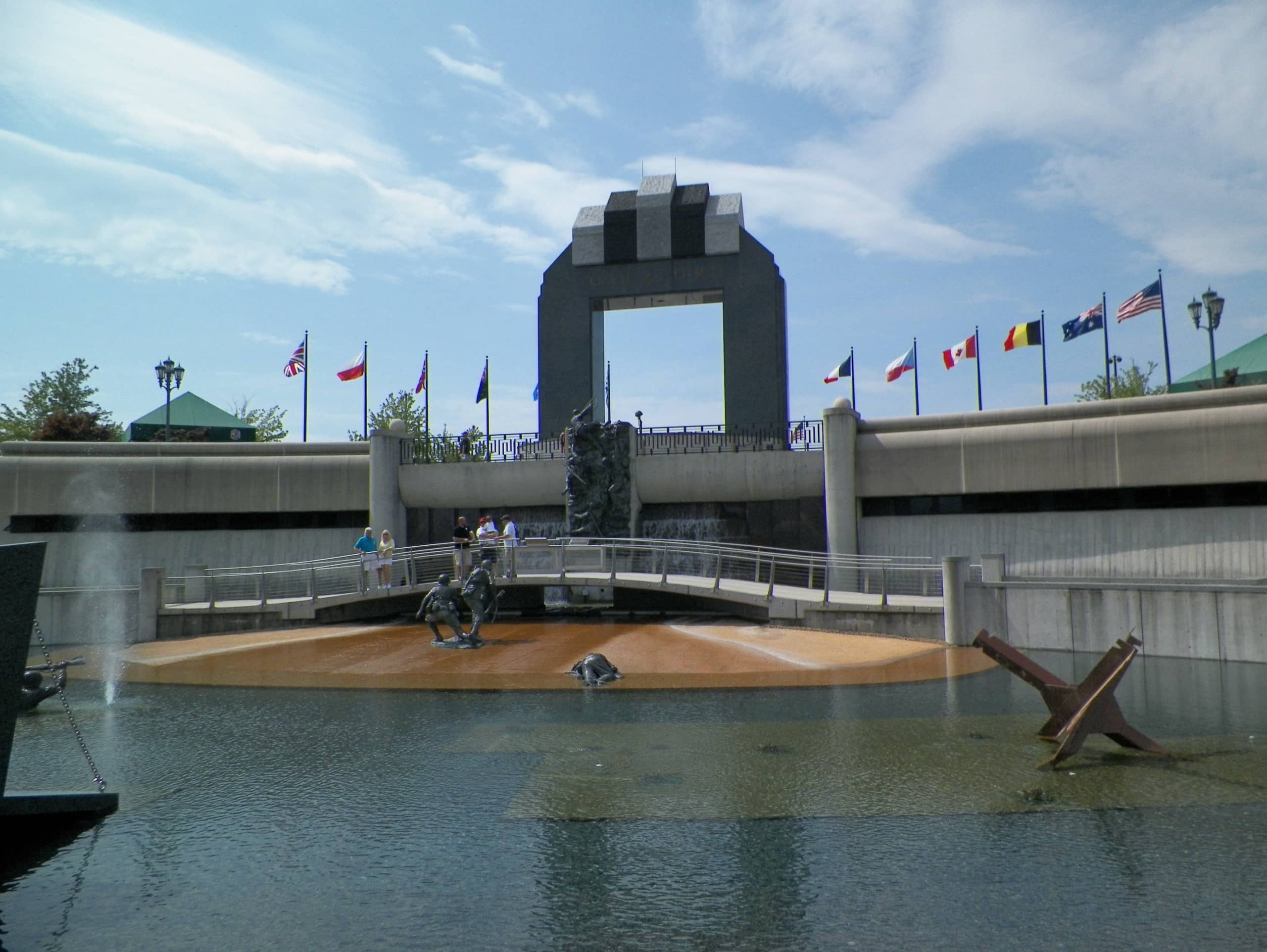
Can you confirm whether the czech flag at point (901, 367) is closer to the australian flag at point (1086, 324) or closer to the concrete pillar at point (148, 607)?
the australian flag at point (1086, 324)

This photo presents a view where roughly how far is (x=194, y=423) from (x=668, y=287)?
26833 millimetres

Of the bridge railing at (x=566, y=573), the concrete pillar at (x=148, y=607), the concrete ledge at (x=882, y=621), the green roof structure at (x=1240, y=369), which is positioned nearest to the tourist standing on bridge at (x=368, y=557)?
the bridge railing at (x=566, y=573)

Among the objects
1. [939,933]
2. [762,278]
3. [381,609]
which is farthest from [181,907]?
[762,278]

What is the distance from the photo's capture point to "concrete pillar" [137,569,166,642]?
2270cm

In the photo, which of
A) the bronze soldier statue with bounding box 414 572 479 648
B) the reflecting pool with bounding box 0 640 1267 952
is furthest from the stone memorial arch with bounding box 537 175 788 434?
the reflecting pool with bounding box 0 640 1267 952

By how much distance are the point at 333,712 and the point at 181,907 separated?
696 centimetres

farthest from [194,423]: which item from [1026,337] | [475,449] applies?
[1026,337]

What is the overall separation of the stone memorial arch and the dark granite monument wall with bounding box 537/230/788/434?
3 cm

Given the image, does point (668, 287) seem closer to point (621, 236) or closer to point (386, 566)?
point (621, 236)

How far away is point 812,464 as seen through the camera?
2986 centimetres

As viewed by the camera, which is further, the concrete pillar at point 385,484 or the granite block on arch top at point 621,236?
the granite block on arch top at point 621,236

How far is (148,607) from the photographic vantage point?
75.0 feet

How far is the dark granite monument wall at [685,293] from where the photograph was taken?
3600 centimetres

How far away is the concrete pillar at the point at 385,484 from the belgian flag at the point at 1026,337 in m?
21.3
